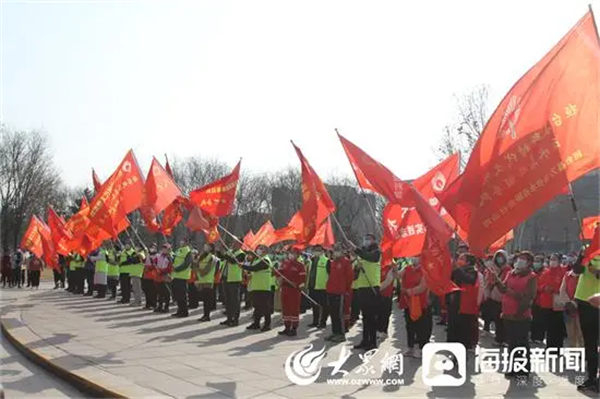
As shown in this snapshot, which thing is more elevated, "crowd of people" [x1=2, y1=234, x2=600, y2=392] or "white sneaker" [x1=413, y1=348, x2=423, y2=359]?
"crowd of people" [x1=2, y1=234, x2=600, y2=392]

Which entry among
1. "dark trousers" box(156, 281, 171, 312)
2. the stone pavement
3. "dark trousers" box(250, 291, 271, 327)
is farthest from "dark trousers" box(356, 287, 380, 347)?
"dark trousers" box(156, 281, 171, 312)

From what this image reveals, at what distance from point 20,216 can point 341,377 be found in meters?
56.8

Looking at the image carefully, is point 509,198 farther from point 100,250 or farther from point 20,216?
point 20,216

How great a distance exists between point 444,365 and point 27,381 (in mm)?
6151

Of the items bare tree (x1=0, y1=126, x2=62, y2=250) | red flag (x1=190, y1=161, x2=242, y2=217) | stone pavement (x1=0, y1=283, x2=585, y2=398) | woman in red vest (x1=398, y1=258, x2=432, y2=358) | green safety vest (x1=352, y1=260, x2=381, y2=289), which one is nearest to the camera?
stone pavement (x1=0, y1=283, x2=585, y2=398)

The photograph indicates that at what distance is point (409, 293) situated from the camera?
12.0m

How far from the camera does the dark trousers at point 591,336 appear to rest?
31.9 feet

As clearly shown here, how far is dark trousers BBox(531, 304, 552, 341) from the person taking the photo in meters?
14.0

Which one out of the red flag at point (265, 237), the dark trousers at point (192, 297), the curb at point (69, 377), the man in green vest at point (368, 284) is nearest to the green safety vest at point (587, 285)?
the man in green vest at point (368, 284)

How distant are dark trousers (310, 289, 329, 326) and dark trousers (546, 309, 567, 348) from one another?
17.8 feet

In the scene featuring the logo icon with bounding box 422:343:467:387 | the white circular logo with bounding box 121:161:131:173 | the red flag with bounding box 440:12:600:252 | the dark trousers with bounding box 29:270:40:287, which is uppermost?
the white circular logo with bounding box 121:161:131:173

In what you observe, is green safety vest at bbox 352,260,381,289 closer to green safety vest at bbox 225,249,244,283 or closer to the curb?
green safety vest at bbox 225,249,244,283

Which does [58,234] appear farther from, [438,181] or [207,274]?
[438,181]

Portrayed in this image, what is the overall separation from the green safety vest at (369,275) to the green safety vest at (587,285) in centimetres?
415
